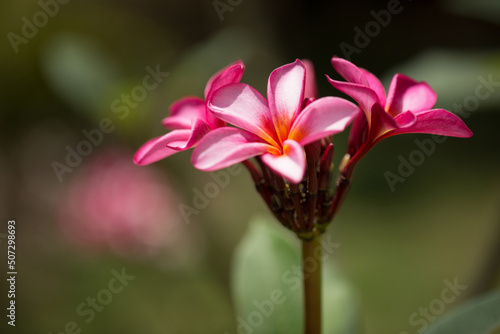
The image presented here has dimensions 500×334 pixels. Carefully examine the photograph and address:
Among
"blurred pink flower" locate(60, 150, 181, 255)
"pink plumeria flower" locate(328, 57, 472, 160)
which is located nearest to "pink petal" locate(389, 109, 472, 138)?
"pink plumeria flower" locate(328, 57, 472, 160)

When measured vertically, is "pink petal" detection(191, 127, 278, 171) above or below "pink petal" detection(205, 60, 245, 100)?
below

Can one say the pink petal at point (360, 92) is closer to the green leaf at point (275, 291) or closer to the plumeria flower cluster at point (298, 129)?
the plumeria flower cluster at point (298, 129)

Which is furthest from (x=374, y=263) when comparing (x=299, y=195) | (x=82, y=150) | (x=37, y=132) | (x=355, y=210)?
(x=299, y=195)

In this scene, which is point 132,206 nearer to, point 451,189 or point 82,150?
point 82,150

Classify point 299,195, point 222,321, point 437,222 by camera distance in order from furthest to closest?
point 437,222 < point 222,321 < point 299,195

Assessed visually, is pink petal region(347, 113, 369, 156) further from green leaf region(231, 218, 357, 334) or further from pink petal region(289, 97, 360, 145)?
green leaf region(231, 218, 357, 334)

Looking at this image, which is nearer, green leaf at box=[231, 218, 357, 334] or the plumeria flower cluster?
the plumeria flower cluster
